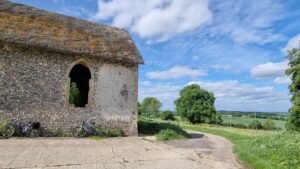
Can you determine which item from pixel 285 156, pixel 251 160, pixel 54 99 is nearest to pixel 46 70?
pixel 54 99

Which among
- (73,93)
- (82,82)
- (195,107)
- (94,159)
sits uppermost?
(82,82)

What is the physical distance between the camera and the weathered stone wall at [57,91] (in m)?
13.2

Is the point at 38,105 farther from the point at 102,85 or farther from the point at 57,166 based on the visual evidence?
the point at 57,166

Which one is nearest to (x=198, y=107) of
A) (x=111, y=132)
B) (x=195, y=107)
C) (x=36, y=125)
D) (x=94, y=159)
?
(x=195, y=107)

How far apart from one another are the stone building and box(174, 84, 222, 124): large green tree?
31.9 m

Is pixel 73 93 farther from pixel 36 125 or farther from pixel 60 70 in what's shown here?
pixel 36 125

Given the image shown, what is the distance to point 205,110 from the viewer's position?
152 feet

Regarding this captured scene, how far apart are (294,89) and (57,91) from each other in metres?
23.9

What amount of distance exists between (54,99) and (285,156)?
1168 cm

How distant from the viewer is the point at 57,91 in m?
14.3

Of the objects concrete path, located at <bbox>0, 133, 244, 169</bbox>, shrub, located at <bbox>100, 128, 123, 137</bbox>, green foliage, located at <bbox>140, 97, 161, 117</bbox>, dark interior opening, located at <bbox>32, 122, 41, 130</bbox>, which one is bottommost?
concrete path, located at <bbox>0, 133, 244, 169</bbox>

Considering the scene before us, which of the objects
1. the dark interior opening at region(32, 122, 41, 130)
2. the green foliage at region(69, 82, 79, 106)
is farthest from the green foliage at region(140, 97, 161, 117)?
the dark interior opening at region(32, 122, 41, 130)

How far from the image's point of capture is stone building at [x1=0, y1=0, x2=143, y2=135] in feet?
43.6

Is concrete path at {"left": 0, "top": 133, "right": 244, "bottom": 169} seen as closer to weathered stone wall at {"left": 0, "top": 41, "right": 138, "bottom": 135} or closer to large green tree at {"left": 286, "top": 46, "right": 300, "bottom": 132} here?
weathered stone wall at {"left": 0, "top": 41, "right": 138, "bottom": 135}
